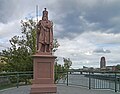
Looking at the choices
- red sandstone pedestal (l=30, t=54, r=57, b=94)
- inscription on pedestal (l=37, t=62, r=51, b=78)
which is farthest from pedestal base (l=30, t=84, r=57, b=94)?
inscription on pedestal (l=37, t=62, r=51, b=78)

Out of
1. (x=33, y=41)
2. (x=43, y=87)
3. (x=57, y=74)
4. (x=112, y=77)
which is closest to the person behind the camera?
(x=43, y=87)

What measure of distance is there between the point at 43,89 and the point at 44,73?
73cm

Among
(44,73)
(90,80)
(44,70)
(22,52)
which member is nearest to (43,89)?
(44,73)

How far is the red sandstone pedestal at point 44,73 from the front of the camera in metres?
10.2

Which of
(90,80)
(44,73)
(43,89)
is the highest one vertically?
(44,73)

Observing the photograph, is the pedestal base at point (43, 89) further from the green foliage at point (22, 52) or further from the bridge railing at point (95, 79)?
the green foliage at point (22, 52)

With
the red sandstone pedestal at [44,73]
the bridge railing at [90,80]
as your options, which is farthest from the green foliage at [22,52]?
the red sandstone pedestal at [44,73]

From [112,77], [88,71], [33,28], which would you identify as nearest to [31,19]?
[33,28]

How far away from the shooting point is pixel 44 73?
34.0ft

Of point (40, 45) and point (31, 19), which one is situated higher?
point (31, 19)

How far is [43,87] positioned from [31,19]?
10.1m

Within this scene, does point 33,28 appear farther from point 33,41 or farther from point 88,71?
point 88,71

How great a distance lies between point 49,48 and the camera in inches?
423

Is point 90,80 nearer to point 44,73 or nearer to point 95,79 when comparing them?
point 95,79
